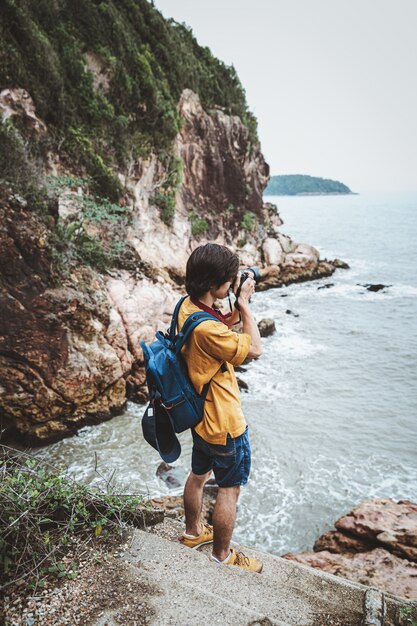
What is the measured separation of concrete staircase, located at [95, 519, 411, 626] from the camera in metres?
1.78

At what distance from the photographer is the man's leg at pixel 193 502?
2486mm

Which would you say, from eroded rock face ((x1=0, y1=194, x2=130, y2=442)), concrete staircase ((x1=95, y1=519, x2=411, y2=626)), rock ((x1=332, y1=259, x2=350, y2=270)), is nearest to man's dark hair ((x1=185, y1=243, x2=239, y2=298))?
concrete staircase ((x1=95, y1=519, x2=411, y2=626))

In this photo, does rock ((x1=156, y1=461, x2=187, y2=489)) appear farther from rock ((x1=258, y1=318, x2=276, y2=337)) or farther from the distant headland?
the distant headland

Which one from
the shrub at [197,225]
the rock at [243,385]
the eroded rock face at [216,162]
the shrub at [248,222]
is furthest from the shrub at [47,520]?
the shrub at [248,222]

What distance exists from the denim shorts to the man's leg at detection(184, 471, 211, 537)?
0.67 ft

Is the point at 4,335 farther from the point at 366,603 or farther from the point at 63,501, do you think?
the point at 366,603

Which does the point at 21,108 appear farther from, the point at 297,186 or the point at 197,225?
the point at 297,186

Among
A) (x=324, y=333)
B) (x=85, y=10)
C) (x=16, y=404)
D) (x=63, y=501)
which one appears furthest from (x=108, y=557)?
(x=85, y=10)

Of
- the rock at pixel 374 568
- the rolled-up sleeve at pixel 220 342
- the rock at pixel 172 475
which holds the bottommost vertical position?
the rock at pixel 172 475

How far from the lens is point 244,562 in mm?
2406

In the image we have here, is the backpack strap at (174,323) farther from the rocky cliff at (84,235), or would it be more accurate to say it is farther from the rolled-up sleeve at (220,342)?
the rocky cliff at (84,235)

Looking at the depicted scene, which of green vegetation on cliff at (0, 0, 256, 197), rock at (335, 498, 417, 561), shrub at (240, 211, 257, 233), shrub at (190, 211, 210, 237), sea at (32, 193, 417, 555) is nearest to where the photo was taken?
rock at (335, 498, 417, 561)

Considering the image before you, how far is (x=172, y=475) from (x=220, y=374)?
4.10m

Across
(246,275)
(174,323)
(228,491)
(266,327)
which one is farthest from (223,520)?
(266,327)
